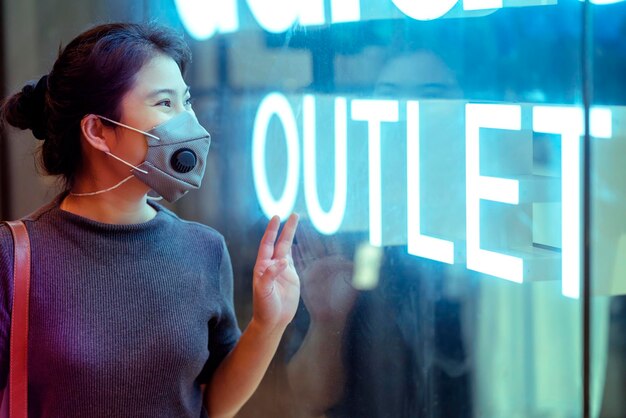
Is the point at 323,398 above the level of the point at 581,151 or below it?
below

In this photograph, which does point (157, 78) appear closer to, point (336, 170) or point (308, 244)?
point (336, 170)

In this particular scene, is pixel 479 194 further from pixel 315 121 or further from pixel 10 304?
pixel 10 304

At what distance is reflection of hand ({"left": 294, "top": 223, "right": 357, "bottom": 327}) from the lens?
277 cm

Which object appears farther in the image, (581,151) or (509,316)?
(509,316)

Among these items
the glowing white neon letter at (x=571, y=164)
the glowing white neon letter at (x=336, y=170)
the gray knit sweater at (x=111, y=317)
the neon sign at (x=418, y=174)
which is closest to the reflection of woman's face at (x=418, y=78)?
the neon sign at (x=418, y=174)

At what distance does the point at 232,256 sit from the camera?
319 cm

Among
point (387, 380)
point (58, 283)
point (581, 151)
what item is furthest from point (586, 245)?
point (58, 283)

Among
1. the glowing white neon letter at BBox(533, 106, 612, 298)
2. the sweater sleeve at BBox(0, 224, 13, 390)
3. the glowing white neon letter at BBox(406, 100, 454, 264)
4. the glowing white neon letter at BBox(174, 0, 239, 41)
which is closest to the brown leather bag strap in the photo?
the sweater sleeve at BBox(0, 224, 13, 390)

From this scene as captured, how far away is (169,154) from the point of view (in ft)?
6.63

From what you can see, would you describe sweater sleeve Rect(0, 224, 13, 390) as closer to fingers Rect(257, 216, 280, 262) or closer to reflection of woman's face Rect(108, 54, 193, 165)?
reflection of woman's face Rect(108, 54, 193, 165)

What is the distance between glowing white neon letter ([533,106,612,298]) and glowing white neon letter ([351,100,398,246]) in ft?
1.52

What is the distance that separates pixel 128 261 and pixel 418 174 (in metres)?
0.87

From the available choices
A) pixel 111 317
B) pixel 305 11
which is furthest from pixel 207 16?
pixel 111 317

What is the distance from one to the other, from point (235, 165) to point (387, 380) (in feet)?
2.80
